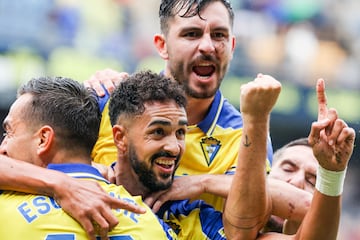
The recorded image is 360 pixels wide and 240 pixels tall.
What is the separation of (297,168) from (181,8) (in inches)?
54.9

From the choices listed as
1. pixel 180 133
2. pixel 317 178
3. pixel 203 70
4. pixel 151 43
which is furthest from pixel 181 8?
pixel 151 43

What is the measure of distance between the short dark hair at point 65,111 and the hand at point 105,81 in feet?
3.03

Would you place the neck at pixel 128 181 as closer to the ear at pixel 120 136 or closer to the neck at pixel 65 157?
the ear at pixel 120 136

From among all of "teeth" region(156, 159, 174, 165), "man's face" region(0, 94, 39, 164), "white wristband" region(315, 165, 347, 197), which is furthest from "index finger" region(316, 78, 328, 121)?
"man's face" region(0, 94, 39, 164)

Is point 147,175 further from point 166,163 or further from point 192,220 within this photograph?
point 192,220

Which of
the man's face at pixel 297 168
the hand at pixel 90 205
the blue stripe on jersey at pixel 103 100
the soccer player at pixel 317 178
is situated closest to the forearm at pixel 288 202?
the soccer player at pixel 317 178

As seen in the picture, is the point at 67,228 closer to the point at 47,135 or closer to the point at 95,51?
the point at 47,135

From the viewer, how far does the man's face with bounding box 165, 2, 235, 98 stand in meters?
5.08

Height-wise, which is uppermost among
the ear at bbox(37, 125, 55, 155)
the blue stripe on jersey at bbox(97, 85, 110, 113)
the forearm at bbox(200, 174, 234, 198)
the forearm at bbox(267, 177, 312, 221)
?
the ear at bbox(37, 125, 55, 155)

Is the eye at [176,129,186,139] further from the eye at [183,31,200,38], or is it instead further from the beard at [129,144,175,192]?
the eye at [183,31,200,38]

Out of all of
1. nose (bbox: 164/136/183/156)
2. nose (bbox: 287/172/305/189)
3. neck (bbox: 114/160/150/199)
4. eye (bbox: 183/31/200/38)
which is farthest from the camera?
nose (bbox: 287/172/305/189)

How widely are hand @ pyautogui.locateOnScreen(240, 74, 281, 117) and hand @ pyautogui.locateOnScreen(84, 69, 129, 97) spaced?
3.81 feet

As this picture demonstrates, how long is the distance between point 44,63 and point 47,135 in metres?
10.3

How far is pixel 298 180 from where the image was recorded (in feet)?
18.2
